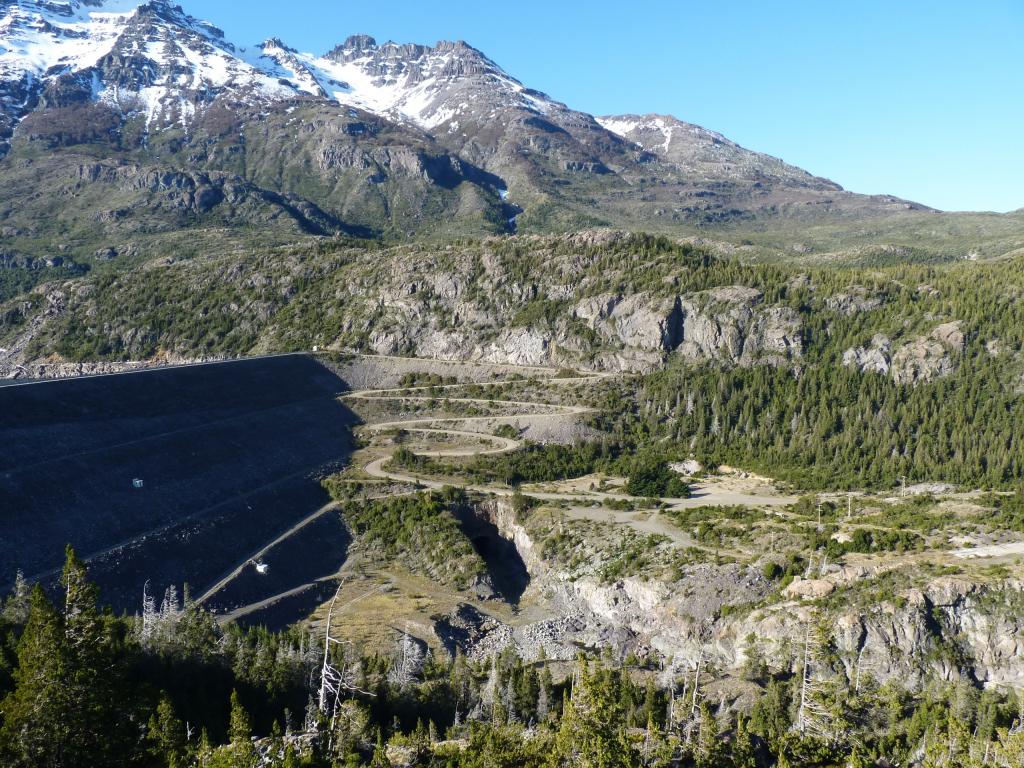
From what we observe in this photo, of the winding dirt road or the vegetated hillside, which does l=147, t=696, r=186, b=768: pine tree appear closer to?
the winding dirt road

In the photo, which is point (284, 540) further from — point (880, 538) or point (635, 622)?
point (880, 538)

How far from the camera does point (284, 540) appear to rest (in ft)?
273

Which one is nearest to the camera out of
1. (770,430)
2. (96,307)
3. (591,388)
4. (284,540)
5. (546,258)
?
(284,540)

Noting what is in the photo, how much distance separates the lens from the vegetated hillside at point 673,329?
107500 mm

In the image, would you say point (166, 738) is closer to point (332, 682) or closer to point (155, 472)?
point (332, 682)

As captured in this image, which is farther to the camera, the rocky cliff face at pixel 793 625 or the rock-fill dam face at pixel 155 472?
the rock-fill dam face at pixel 155 472

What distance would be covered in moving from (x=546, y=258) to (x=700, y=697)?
119730 mm

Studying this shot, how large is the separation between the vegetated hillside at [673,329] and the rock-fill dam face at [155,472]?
42294 mm

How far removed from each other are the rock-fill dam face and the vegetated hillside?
42294mm

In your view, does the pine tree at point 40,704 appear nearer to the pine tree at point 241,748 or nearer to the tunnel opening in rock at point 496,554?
the pine tree at point 241,748

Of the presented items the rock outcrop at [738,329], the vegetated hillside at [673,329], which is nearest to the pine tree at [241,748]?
the vegetated hillside at [673,329]

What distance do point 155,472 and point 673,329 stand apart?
8885 cm

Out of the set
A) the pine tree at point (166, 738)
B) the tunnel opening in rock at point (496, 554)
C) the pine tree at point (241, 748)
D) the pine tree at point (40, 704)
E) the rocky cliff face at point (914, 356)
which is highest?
the rocky cliff face at point (914, 356)

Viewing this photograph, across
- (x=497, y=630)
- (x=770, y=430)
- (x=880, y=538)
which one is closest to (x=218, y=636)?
(x=497, y=630)
